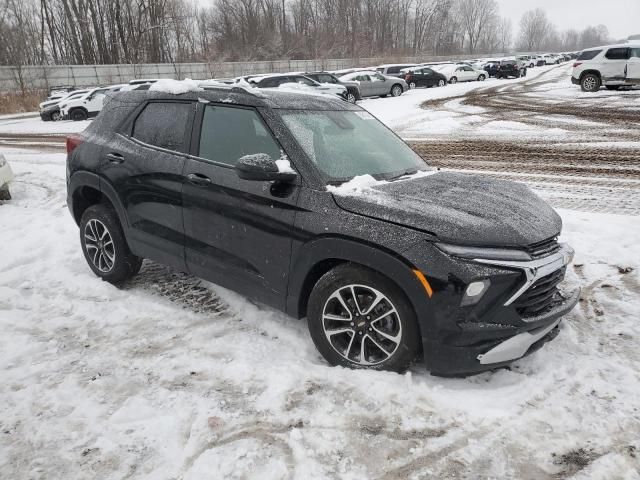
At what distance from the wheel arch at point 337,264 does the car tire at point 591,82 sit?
2426cm

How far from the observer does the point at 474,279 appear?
255 centimetres

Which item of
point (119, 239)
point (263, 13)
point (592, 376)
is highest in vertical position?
point (263, 13)

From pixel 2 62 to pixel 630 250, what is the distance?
5135 cm

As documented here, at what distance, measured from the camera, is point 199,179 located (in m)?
3.60

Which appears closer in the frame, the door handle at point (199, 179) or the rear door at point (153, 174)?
the door handle at point (199, 179)

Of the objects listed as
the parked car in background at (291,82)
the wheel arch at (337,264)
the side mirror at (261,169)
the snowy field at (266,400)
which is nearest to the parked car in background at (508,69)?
the parked car in background at (291,82)

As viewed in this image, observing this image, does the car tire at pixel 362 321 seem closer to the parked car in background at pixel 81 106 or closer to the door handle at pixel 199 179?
the door handle at pixel 199 179

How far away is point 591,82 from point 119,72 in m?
40.7

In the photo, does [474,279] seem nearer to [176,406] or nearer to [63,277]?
[176,406]

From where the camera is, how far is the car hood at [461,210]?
269cm

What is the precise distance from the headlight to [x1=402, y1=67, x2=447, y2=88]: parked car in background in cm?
3324

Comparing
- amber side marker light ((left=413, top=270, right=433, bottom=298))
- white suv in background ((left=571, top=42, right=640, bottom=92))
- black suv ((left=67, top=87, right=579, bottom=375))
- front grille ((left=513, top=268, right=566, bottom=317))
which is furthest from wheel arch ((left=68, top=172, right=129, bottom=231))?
white suv in background ((left=571, top=42, right=640, bottom=92))

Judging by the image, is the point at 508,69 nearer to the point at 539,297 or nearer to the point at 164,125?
the point at 164,125

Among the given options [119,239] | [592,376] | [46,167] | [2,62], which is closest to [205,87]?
[119,239]
